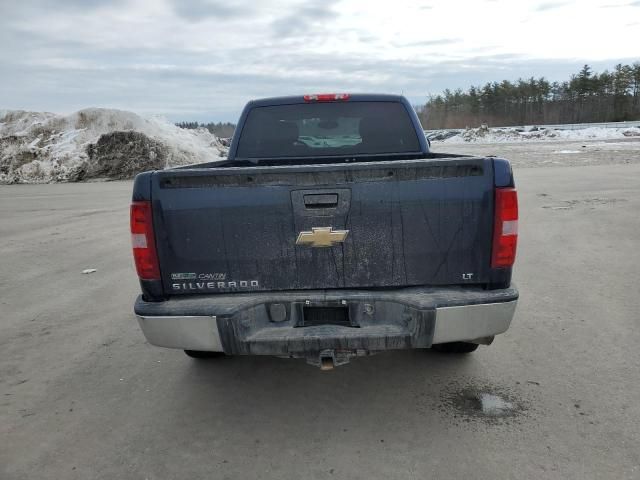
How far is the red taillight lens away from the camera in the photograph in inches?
110

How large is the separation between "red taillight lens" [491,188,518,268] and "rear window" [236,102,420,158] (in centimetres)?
213

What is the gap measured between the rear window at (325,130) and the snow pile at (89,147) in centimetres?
1547

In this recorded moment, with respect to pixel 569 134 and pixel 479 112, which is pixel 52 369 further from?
pixel 479 112

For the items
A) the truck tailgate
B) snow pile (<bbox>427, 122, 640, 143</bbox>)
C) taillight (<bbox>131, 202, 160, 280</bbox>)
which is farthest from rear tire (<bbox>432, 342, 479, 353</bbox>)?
snow pile (<bbox>427, 122, 640, 143</bbox>)

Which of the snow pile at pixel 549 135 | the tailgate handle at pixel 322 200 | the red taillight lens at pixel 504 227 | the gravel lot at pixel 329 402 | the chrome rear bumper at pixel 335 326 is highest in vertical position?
the tailgate handle at pixel 322 200

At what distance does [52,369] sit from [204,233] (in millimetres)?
2093

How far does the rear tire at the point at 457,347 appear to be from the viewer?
3.84 m

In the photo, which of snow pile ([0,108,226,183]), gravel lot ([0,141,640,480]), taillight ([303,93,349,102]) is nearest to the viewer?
gravel lot ([0,141,640,480])

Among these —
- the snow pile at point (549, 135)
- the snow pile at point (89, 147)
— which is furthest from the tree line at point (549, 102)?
the snow pile at point (89, 147)

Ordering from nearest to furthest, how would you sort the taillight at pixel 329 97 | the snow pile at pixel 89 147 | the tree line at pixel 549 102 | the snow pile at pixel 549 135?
the taillight at pixel 329 97 < the snow pile at pixel 89 147 < the snow pile at pixel 549 135 < the tree line at pixel 549 102

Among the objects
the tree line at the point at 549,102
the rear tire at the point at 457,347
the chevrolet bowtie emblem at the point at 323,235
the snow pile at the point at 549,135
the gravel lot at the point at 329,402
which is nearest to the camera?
the gravel lot at the point at 329,402

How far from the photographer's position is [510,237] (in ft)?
9.31

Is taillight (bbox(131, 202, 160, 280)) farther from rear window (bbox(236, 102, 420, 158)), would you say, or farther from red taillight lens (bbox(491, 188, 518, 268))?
rear window (bbox(236, 102, 420, 158))

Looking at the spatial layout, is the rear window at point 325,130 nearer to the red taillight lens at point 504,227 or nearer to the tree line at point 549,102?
the red taillight lens at point 504,227
